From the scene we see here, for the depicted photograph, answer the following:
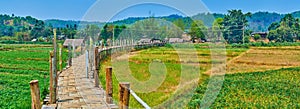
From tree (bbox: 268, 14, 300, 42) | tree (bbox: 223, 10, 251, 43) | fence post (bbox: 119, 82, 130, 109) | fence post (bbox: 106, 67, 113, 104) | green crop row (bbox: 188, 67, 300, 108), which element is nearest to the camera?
fence post (bbox: 119, 82, 130, 109)

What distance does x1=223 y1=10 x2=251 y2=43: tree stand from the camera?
195 feet

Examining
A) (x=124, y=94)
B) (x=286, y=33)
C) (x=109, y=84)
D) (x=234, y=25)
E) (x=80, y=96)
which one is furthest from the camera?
(x=234, y=25)

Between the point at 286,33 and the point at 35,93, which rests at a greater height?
the point at 286,33

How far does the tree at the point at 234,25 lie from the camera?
5931 cm

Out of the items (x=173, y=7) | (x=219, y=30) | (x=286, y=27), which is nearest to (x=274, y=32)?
(x=286, y=27)

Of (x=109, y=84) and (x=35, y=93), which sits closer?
(x=35, y=93)

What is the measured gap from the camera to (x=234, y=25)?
6278 centimetres

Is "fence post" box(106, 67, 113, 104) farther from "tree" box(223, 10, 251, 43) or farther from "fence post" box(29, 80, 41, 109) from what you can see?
"tree" box(223, 10, 251, 43)

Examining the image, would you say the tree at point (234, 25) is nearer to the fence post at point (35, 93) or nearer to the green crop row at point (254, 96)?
the green crop row at point (254, 96)

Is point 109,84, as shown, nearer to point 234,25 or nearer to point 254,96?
point 254,96

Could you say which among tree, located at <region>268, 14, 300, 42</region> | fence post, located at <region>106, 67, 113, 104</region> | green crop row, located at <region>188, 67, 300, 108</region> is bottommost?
green crop row, located at <region>188, 67, 300, 108</region>

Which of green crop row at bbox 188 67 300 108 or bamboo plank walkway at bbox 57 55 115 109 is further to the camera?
green crop row at bbox 188 67 300 108

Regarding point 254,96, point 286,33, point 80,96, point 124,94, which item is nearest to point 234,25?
point 286,33

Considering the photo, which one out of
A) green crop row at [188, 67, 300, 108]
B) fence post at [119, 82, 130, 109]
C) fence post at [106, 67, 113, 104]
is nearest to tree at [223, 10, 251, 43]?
green crop row at [188, 67, 300, 108]
